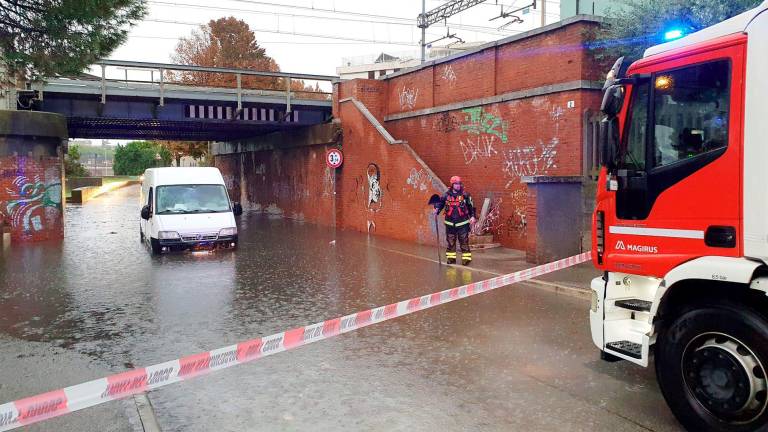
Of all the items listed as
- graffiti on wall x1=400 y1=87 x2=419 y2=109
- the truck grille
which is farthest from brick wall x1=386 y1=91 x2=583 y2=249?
the truck grille

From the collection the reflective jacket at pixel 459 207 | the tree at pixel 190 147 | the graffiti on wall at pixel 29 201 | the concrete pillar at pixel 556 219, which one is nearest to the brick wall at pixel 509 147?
the concrete pillar at pixel 556 219

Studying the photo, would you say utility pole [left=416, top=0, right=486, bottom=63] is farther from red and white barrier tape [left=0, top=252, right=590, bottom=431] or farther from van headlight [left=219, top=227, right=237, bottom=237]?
red and white barrier tape [left=0, top=252, right=590, bottom=431]

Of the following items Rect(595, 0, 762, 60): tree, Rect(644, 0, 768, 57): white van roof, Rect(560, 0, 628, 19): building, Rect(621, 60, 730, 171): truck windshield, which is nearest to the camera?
Rect(644, 0, 768, 57): white van roof

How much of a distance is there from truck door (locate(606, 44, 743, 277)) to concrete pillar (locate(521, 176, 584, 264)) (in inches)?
261

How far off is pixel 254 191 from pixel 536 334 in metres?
26.2

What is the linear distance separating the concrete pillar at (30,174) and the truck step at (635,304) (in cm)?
1588

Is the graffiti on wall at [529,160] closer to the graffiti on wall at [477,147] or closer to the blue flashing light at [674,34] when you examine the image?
the graffiti on wall at [477,147]

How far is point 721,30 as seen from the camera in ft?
13.7

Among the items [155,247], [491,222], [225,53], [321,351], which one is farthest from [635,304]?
[225,53]

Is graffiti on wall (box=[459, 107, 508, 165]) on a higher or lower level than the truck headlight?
higher

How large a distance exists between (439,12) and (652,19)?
21.8m

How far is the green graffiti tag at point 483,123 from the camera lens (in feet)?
46.8

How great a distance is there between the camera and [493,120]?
14.6 meters

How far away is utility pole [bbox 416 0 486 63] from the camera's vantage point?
95.1 ft
